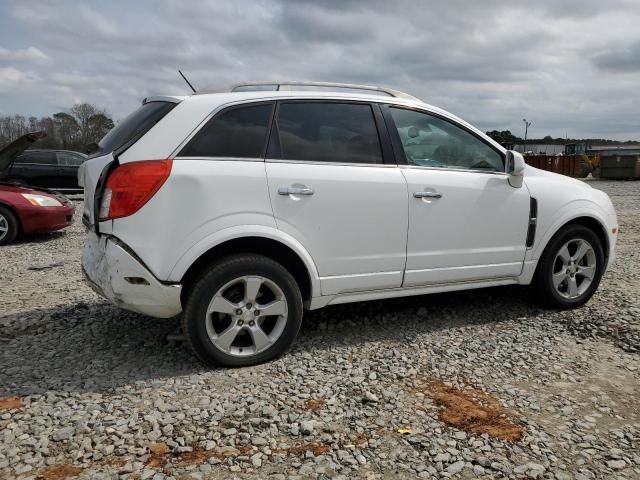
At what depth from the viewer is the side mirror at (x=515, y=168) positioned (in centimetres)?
433

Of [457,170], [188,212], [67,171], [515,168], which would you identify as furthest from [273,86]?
[67,171]

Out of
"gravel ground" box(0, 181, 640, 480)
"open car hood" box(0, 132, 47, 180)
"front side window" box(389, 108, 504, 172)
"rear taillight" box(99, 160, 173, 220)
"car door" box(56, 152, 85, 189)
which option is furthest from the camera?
"car door" box(56, 152, 85, 189)

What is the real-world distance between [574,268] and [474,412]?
7.86 ft

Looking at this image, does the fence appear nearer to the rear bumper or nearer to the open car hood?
the open car hood

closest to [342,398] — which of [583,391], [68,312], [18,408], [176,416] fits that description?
[176,416]

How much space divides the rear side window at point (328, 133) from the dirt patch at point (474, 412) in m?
1.69

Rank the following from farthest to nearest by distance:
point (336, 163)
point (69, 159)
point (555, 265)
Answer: point (69, 159) < point (555, 265) < point (336, 163)

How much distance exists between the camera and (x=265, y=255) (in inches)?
144

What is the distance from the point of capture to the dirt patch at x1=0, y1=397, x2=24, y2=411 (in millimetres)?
3037

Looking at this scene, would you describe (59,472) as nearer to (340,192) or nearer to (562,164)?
(340,192)

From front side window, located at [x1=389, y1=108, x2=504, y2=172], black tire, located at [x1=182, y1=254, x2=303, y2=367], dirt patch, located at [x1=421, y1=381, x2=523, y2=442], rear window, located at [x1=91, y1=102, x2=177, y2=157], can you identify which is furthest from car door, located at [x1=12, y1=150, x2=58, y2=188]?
dirt patch, located at [x1=421, y1=381, x2=523, y2=442]

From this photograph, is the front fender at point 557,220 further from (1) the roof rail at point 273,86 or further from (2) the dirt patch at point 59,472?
(2) the dirt patch at point 59,472

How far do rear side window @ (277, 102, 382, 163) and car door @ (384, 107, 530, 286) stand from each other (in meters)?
0.22

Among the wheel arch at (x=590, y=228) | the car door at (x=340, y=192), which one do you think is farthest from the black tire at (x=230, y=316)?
the wheel arch at (x=590, y=228)
